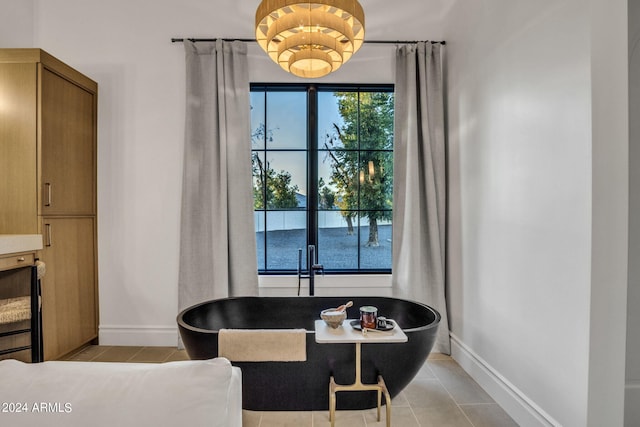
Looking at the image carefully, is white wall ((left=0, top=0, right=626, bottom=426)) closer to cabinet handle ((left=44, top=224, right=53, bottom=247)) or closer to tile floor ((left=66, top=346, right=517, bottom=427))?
tile floor ((left=66, top=346, right=517, bottom=427))

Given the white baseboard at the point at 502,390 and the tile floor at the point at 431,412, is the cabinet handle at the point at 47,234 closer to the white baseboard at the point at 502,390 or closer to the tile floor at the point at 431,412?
the tile floor at the point at 431,412

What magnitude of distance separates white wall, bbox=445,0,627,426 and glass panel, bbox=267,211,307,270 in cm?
141

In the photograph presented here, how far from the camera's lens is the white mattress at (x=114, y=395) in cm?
77

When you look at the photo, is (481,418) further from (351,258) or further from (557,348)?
(351,258)

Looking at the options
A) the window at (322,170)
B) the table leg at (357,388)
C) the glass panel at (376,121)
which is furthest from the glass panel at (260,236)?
the table leg at (357,388)

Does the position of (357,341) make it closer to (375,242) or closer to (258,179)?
(375,242)

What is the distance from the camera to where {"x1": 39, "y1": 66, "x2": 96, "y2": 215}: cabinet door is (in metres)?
2.54

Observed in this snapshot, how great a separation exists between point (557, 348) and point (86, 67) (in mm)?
4005

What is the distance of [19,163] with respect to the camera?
248 centimetres

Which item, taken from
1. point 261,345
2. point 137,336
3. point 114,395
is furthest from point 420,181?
point 137,336

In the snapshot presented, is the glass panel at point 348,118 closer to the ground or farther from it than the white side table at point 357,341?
farther from it

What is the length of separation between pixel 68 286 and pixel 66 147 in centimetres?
108

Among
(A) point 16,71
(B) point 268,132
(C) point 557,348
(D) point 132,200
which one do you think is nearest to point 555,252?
(C) point 557,348

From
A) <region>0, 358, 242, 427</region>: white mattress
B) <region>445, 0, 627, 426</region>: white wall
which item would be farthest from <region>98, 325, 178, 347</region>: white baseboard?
<region>445, 0, 627, 426</region>: white wall
